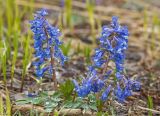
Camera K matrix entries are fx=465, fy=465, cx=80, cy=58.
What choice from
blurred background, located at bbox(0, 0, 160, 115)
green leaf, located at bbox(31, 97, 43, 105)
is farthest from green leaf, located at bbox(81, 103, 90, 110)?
blurred background, located at bbox(0, 0, 160, 115)

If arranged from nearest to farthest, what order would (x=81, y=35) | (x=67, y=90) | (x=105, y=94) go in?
1. (x=105, y=94)
2. (x=67, y=90)
3. (x=81, y=35)

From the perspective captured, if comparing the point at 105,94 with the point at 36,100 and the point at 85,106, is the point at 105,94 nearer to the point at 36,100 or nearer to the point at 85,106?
the point at 85,106

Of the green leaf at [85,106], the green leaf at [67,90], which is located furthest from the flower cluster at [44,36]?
the green leaf at [85,106]

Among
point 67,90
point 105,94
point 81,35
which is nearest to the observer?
point 105,94

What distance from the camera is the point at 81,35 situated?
4.22m

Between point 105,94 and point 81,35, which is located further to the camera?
point 81,35

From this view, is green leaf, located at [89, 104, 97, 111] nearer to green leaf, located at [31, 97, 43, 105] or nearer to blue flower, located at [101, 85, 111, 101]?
blue flower, located at [101, 85, 111, 101]

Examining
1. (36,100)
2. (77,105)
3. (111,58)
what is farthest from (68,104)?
(111,58)

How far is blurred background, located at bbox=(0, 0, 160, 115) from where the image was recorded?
286cm

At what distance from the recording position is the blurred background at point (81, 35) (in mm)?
2859

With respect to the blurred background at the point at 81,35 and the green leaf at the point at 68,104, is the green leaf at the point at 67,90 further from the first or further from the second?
the blurred background at the point at 81,35

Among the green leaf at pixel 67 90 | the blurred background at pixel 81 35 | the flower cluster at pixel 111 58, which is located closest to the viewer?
the flower cluster at pixel 111 58

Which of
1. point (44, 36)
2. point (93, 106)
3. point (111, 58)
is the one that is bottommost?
point (93, 106)

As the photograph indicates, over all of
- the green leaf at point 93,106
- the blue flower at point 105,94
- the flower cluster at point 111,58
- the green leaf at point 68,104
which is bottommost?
the green leaf at point 93,106
